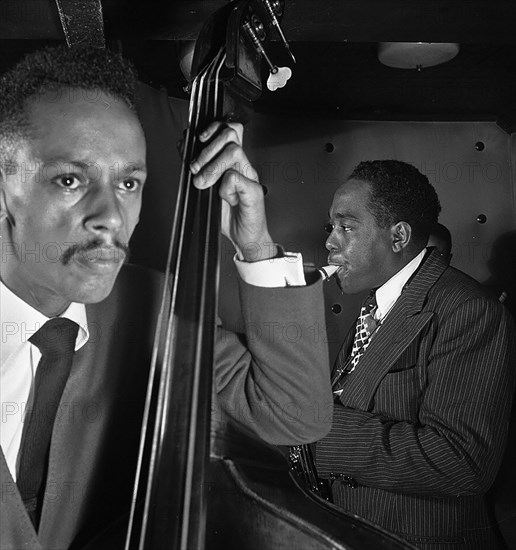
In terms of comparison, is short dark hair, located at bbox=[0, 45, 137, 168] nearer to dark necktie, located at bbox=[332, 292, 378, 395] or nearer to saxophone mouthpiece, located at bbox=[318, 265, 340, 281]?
saxophone mouthpiece, located at bbox=[318, 265, 340, 281]

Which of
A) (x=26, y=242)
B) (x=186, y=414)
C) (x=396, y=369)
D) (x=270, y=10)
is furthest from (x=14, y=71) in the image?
(x=396, y=369)

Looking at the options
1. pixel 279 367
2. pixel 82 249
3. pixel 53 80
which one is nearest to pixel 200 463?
pixel 279 367

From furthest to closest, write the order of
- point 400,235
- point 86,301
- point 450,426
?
point 400,235
point 450,426
point 86,301

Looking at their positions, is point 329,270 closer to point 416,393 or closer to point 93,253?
point 416,393

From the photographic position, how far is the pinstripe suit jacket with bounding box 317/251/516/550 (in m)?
1.00

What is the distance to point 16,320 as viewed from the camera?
0.75 m

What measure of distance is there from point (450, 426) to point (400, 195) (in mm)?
430

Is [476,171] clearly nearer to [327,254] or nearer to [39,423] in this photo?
[327,254]

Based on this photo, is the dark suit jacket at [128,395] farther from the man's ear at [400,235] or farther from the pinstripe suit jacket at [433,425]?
the man's ear at [400,235]

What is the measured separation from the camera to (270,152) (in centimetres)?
125

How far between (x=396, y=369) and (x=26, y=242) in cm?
60

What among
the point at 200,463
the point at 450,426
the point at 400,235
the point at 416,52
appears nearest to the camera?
the point at 200,463

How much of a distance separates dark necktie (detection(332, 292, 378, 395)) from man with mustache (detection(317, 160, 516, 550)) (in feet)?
0.07

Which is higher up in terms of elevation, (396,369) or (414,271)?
(414,271)
